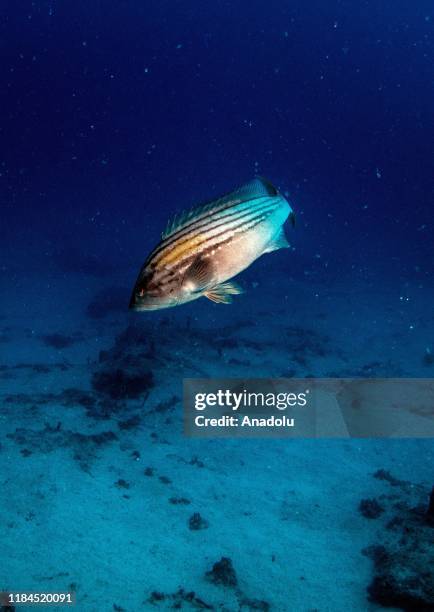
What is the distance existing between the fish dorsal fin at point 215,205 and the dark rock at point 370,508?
6.48 m

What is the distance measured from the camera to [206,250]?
171cm

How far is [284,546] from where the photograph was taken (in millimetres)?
5977

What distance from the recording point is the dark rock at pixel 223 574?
521 cm

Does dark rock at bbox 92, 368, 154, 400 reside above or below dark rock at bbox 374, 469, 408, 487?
above

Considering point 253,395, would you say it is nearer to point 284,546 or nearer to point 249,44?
point 284,546

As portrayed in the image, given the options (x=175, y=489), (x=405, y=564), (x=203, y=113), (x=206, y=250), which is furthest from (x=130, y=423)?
(x=203, y=113)

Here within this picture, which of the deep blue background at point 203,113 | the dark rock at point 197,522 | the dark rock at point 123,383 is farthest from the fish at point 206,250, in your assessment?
the deep blue background at point 203,113

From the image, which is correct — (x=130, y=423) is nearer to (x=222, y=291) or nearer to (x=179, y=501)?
(x=179, y=501)

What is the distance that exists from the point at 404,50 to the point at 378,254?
116488 millimetres

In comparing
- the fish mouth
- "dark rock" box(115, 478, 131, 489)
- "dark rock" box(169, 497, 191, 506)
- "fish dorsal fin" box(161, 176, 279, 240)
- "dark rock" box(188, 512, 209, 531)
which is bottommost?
"dark rock" box(188, 512, 209, 531)

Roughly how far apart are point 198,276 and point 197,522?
5.75 meters

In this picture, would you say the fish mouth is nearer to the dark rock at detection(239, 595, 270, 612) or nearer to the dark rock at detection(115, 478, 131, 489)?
the dark rock at detection(239, 595, 270, 612)

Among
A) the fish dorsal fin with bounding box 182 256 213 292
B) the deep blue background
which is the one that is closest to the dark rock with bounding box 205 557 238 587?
the fish dorsal fin with bounding box 182 256 213 292

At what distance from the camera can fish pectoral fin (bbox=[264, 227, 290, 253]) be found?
1900 mm
